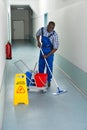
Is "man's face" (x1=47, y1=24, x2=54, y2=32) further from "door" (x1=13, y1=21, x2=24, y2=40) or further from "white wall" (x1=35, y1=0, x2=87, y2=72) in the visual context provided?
"door" (x1=13, y1=21, x2=24, y2=40)

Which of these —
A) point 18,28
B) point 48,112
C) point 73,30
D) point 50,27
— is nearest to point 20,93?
point 48,112

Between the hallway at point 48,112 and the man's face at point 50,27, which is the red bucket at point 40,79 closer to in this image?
the hallway at point 48,112

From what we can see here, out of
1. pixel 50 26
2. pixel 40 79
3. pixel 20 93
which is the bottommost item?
pixel 20 93

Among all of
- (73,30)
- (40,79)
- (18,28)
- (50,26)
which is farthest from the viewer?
(18,28)

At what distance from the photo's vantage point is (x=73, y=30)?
5.81m

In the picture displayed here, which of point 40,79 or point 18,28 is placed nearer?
point 40,79

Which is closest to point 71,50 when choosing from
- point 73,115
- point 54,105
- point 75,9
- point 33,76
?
point 75,9

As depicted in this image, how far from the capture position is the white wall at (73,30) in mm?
5004

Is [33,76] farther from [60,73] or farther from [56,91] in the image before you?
[60,73]

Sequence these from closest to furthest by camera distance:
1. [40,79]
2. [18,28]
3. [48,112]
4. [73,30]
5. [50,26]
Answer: [48,112] → [40,79] → [50,26] → [73,30] → [18,28]

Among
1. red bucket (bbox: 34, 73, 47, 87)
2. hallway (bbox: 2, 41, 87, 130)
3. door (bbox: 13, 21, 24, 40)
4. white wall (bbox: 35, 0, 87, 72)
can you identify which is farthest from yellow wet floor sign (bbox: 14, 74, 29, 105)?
door (bbox: 13, 21, 24, 40)

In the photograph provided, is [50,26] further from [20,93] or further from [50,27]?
[20,93]

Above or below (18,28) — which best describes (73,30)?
above

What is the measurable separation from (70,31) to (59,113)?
2756mm
